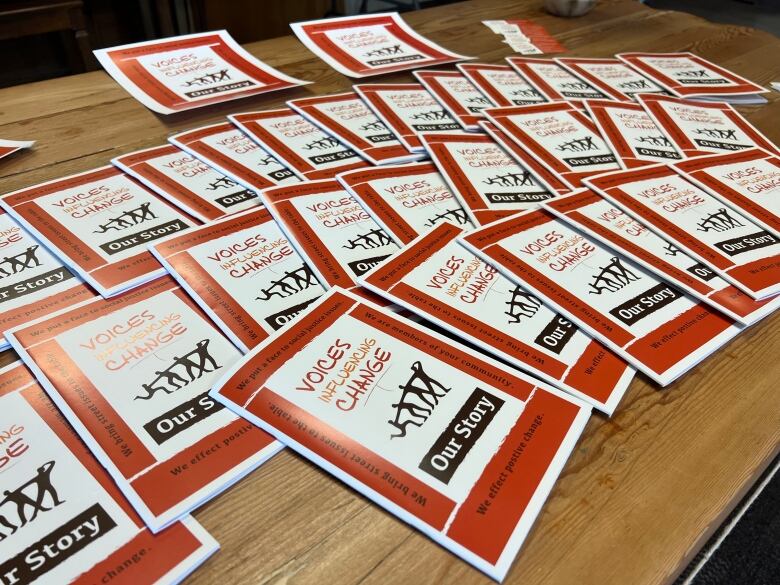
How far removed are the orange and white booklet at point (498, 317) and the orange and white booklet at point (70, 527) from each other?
0.93ft

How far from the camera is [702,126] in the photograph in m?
1.00

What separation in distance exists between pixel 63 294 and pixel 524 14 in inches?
51.1

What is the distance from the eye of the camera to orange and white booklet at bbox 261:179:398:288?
0.63m

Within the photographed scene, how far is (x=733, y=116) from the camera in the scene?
1.05 meters

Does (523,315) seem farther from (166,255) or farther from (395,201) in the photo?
(166,255)

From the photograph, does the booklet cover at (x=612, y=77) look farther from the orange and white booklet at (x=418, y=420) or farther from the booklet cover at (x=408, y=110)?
the orange and white booklet at (x=418, y=420)

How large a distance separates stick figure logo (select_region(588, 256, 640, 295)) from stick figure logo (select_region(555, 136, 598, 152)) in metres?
0.27

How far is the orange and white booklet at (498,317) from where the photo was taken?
536 millimetres

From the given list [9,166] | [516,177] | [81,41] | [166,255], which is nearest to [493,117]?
[516,177]

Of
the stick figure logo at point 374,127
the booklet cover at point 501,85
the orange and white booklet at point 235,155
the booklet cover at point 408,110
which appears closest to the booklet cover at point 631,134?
the booklet cover at point 501,85

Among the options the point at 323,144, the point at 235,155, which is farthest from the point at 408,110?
the point at 235,155

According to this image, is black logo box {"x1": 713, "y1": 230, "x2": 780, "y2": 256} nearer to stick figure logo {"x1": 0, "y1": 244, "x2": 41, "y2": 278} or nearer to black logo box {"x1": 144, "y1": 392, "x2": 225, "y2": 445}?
black logo box {"x1": 144, "y1": 392, "x2": 225, "y2": 445}

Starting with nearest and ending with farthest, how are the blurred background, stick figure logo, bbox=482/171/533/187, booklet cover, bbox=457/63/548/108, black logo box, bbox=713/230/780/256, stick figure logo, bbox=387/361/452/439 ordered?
1. stick figure logo, bbox=387/361/452/439
2. black logo box, bbox=713/230/780/256
3. stick figure logo, bbox=482/171/533/187
4. booklet cover, bbox=457/63/548/108
5. the blurred background

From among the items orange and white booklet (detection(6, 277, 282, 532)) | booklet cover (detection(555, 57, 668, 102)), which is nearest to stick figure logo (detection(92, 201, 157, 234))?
orange and white booklet (detection(6, 277, 282, 532))
